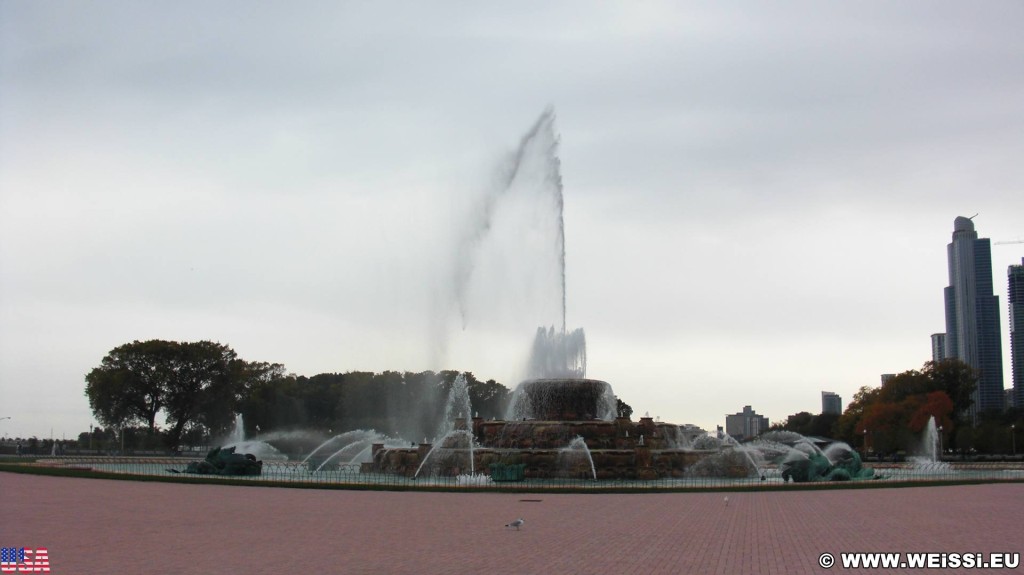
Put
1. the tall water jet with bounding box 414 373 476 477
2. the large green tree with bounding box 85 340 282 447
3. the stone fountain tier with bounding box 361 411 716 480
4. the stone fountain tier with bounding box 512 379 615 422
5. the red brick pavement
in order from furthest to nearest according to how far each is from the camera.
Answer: the large green tree with bounding box 85 340 282 447, the stone fountain tier with bounding box 512 379 615 422, the tall water jet with bounding box 414 373 476 477, the stone fountain tier with bounding box 361 411 716 480, the red brick pavement

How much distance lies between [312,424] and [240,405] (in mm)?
14337

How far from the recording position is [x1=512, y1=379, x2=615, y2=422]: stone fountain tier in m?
54.5

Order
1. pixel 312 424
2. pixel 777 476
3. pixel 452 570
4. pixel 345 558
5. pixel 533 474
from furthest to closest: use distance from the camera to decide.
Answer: pixel 312 424, pixel 777 476, pixel 533 474, pixel 345 558, pixel 452 570

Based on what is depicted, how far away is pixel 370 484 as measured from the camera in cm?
3534

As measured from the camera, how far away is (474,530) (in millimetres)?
21000

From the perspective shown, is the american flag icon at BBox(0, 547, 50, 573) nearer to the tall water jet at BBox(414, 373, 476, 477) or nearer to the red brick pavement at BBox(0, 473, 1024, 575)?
the red brick pavement at BBox(0, 473, 1024, 575)

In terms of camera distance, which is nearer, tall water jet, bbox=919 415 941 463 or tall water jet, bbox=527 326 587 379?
tall water jet, bbox=527 326 587 379

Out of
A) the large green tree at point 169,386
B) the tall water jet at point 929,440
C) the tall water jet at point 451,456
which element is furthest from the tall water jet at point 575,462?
the large green tree at point 169,386

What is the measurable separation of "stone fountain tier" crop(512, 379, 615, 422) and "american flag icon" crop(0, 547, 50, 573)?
128 feet

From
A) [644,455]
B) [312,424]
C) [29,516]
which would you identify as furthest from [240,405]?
[29,516]

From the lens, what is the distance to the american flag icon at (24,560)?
14.7 m

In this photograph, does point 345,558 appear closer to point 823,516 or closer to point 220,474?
point 823,516

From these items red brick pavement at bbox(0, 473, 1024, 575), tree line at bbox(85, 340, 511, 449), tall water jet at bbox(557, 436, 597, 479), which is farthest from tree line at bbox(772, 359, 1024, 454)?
red brick pavement at bbox(0, 473, 1024, 575)

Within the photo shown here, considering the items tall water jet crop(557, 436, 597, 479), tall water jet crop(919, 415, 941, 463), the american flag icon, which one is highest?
the american flag icon
